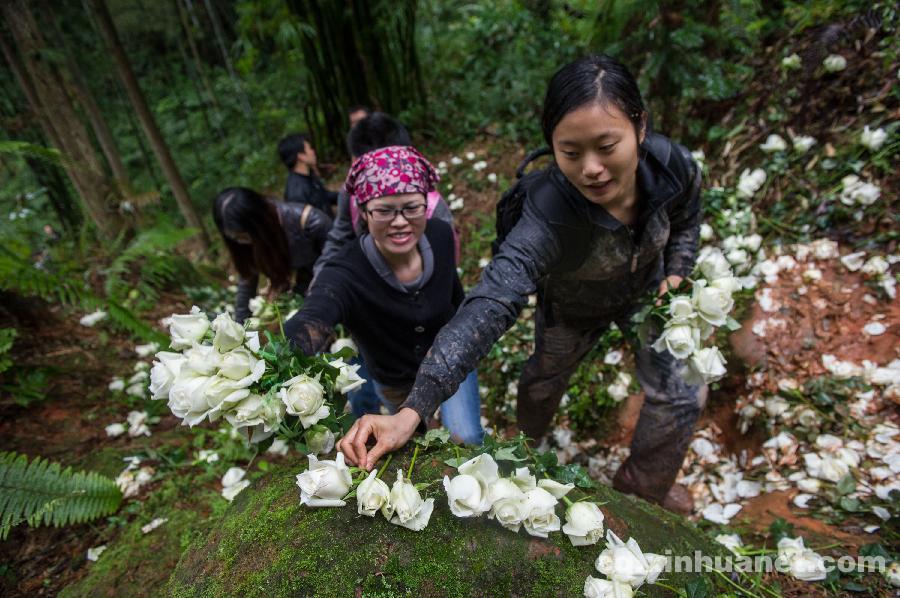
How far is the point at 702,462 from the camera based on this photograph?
119 inches

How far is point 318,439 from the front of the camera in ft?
4.50

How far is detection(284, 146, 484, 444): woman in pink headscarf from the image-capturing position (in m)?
2.12

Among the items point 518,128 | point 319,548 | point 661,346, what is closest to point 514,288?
point 661,346

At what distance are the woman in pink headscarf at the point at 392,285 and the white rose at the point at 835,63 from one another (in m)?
3.53

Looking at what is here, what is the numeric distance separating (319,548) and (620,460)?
102 inches

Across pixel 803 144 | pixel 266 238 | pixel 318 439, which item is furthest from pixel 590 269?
pixel 803 144

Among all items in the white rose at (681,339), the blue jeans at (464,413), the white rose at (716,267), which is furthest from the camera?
the blue jeans at (464,413)

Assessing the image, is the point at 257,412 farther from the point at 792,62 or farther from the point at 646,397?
the point at 792,62

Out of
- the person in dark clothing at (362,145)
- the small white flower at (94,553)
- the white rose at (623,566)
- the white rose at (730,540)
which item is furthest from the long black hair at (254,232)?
the white rose at (730,540)

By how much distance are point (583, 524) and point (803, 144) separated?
369 cm

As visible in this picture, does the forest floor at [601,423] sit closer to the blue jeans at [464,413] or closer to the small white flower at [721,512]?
the small white flower at [721,512]

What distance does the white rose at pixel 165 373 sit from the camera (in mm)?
1280

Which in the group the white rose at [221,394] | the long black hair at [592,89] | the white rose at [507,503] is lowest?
the white rose at [507,503]

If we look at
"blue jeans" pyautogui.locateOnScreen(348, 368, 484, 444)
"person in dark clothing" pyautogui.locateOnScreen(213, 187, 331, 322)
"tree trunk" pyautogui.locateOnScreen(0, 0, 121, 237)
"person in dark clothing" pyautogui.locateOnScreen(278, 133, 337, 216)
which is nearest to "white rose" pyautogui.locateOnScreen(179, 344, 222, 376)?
"blue jeans" pyautogui.locateOnScreen(348, 368, 484, 444)
